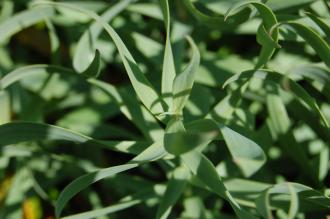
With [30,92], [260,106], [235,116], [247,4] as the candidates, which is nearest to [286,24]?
[247,4]

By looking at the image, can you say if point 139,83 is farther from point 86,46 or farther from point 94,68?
point 86,46

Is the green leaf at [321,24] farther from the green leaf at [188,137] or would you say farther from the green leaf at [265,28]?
the green leaf at [188,137]

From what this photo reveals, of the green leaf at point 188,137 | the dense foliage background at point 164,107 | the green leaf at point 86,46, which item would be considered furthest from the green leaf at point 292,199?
the green leaf at point 86,46

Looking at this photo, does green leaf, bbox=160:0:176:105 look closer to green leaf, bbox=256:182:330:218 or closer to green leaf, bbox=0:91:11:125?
green leaf, bbox=256:182:330:218

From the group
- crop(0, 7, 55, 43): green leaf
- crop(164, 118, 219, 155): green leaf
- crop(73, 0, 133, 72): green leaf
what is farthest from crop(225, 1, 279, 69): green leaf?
crop(0, 7, 55, 43): green leaf

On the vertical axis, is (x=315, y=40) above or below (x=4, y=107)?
below

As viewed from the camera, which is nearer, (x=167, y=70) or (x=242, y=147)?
(x=242, y=147)

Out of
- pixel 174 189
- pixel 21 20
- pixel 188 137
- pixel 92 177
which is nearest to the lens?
pixel 188 137

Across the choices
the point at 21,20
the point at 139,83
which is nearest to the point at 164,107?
the point at 139,83
